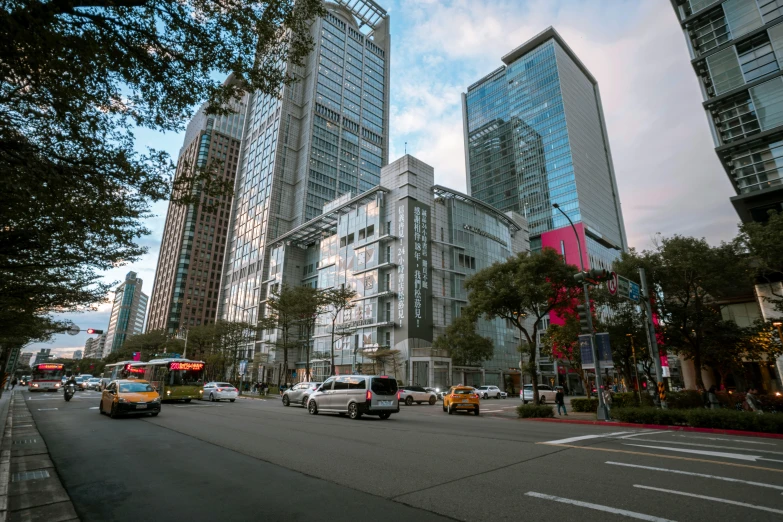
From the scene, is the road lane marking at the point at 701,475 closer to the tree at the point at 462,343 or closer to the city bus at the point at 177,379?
the city bus at the point at 177,379

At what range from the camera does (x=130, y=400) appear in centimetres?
1591

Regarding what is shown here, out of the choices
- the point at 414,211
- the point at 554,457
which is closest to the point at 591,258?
the point at 414,211

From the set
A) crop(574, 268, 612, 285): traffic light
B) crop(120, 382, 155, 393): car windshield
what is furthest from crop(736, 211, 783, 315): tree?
crop(120, 382, 155, 393): car windshield

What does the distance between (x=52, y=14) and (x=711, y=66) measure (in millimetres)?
54483

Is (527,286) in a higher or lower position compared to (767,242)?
lower

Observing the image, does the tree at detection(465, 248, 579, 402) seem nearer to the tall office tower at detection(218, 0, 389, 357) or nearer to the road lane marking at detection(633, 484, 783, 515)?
the road lane marking at detection(633, 484, 783, 515)

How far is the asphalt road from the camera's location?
4.83 metres

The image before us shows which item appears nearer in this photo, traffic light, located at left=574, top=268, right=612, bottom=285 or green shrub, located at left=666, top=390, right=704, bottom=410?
traffic light, located at left=574, top=268, right=612, bottom=285

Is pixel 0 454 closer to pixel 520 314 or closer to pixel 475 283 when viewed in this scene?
pixel 475 283

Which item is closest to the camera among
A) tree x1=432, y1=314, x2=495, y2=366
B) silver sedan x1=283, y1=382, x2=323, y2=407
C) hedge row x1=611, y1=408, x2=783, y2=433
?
hedge row x1=611, y1=408, x2=783, y2=433

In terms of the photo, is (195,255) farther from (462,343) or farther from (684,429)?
(684,429)

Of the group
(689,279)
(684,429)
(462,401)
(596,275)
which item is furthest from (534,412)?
(689,279)

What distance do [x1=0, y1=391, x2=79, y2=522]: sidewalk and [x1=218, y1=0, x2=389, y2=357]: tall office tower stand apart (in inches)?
2786

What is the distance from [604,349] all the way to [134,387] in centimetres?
2246
